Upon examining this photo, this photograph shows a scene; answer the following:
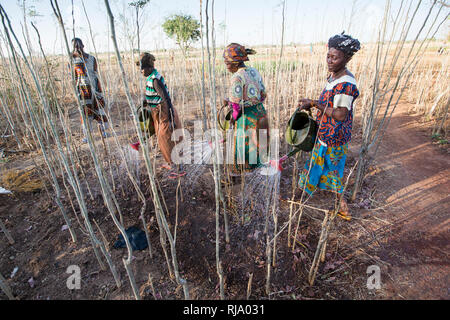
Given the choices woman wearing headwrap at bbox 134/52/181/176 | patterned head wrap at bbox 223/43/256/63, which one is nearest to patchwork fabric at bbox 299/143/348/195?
patterned head wrap at bbox 223/43/256/63

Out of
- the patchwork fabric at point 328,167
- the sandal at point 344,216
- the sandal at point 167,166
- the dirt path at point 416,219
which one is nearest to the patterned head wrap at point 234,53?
the patchwork fabric at point 328,167

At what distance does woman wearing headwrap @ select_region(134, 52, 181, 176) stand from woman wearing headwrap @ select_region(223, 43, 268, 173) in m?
0.61

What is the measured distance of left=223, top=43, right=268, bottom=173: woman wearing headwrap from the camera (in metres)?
1.93

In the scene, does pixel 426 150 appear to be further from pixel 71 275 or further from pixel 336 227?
pixel 71 275

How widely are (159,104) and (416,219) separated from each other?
2578mm

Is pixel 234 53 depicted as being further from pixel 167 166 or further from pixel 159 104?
pixel 167 166

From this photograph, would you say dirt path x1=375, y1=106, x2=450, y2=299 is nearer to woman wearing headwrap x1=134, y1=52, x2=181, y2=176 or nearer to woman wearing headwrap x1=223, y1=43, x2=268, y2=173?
woman wearing headwrap x1=223, y1=43, x2=268, y2=173

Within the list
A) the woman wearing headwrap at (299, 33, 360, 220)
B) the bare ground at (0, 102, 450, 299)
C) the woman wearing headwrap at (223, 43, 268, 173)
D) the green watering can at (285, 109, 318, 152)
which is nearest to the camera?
the bare ground at (0, 102, 450, 299)

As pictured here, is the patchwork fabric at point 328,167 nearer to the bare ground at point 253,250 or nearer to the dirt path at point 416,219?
the bare ground at point 253,250

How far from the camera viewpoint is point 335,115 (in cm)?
161

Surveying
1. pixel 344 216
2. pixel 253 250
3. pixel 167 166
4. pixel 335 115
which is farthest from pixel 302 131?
pixel 167 166

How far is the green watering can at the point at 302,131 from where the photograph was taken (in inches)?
71.7
